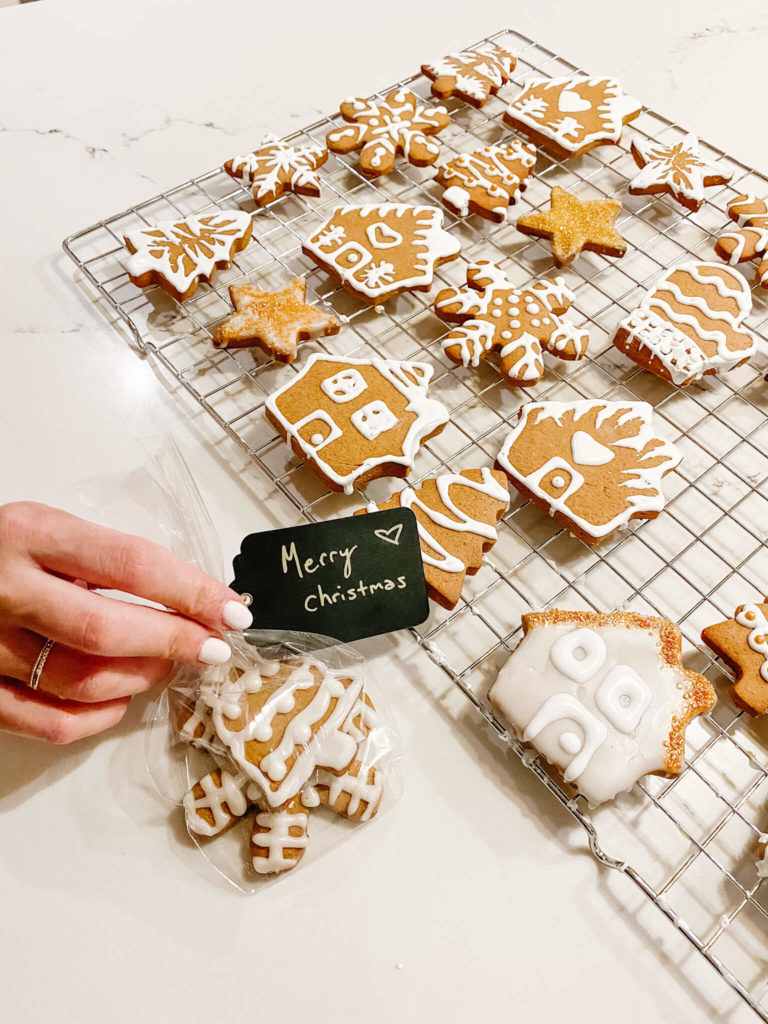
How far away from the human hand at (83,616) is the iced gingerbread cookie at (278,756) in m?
0.07

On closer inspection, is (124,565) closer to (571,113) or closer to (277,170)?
(277,170)

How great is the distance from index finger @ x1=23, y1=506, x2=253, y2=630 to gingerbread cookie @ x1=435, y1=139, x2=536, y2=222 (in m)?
0.95

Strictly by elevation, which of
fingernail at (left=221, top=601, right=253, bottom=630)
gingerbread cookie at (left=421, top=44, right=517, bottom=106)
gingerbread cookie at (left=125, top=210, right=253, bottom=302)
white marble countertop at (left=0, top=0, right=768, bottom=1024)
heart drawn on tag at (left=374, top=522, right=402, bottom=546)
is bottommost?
white marble countertop at (left=0, top=0, right=768, bottom=1024)

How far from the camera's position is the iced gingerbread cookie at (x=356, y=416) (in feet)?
3.68

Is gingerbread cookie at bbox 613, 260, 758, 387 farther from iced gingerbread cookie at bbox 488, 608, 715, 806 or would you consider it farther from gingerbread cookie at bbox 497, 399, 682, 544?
iced gingerbread cookie at bbox 488, 608, 715, 806

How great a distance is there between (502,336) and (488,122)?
2.37 feet

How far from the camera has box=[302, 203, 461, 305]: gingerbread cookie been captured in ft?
4.32

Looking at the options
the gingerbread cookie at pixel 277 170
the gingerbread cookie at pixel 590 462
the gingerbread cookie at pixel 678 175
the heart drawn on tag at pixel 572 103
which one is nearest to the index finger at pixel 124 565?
the gingerbread cookie at pixel 590 462

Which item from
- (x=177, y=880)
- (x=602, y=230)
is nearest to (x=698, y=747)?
(x=177, y=880)

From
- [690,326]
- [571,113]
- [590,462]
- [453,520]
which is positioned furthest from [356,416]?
[571,113]

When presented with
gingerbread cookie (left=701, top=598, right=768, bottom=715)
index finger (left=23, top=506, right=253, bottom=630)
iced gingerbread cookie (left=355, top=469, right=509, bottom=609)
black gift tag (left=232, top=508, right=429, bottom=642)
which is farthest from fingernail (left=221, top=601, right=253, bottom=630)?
gingerbread cookie (left=701, top=598, right=768, bottom=715)

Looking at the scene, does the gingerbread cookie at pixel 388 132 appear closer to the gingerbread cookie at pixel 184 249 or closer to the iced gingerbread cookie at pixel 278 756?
the gingerbread cookie at pixel 184 249

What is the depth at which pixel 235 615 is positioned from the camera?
2.74ft

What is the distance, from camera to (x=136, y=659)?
87 cm
